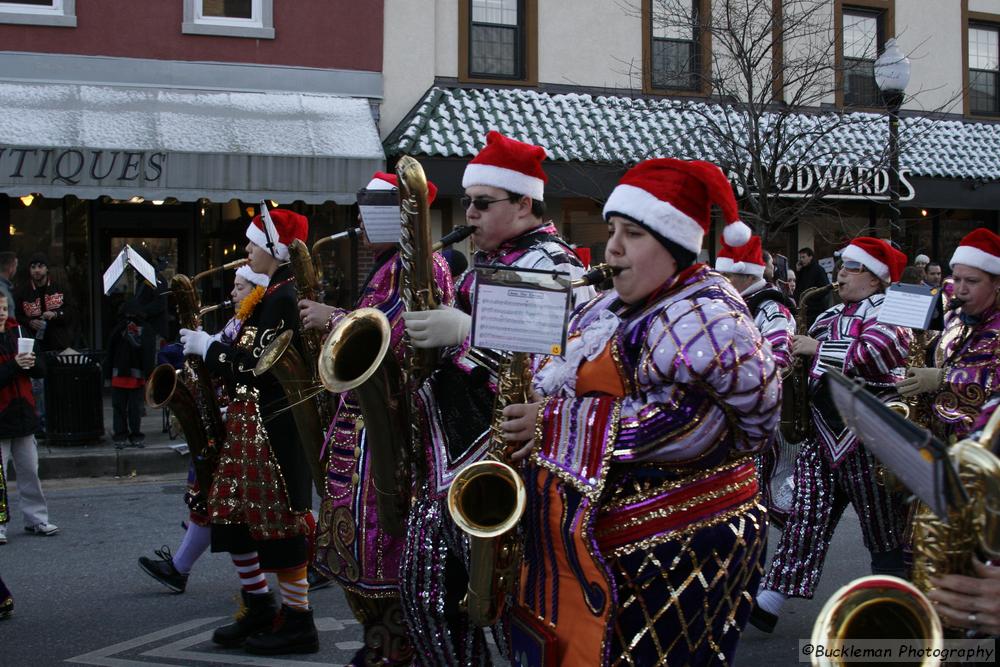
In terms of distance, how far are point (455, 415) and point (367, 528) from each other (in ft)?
1.92

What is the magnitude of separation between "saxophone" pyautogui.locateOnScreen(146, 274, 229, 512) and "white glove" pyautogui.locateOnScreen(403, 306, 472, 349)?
7.53ft

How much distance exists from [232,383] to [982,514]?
3.67 metres

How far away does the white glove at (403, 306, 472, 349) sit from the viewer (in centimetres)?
312

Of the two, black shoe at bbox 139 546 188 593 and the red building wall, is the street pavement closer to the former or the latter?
black shoe at bbox 139 546 188 593

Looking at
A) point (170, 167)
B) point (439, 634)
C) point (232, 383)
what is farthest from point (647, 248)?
point (170, 167)

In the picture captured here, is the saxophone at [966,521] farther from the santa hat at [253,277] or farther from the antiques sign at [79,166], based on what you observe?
the antiques sign at [79,166]

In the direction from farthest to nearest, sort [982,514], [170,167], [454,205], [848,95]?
[848,95] → [454,205] → [170,167] → [982,514]

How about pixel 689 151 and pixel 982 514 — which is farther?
pixel 689 151

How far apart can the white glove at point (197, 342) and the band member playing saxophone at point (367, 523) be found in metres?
1.17

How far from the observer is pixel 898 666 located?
6.49ft

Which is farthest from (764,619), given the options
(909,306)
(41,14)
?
(41,14)

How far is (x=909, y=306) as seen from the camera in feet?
15.7

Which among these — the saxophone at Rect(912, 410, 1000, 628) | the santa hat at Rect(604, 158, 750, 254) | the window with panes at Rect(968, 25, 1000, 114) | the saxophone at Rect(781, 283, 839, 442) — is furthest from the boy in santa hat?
the window with panes at Rect(968, 25, 1000, 114)

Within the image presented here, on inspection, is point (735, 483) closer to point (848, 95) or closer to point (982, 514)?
point (982, 514)
